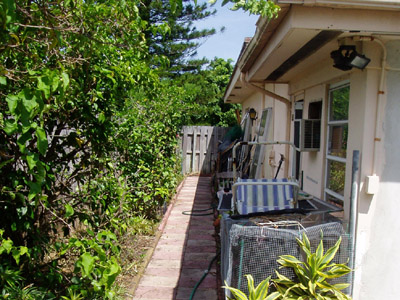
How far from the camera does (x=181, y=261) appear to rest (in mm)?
5031

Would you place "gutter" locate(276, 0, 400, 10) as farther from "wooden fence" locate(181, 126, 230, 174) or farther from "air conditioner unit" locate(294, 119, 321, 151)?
"wooden fence" locate(181, 126, 230, 174)

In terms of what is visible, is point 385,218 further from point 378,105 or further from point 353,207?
point 378,105

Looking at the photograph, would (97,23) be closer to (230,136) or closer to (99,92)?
(99,92)

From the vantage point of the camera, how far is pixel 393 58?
10.2 feet

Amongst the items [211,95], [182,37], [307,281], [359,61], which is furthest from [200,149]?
[307,281]

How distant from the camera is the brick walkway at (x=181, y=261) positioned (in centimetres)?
413

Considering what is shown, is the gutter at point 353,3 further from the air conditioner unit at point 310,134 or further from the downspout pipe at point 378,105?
the air conditioner unit at point 310,134

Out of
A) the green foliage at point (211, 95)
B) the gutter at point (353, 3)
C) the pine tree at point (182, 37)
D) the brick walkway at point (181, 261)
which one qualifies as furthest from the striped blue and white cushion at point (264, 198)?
the pine tree at point (182, 37)

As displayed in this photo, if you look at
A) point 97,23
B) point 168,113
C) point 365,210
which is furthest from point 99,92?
point 168,113

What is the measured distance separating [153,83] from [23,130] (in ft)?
6.55

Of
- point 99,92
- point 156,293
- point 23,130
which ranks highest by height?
point 99,92

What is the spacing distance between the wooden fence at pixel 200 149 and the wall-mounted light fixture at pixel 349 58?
10.7 metres

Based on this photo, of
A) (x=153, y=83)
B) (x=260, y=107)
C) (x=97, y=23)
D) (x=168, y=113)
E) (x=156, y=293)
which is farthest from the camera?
(x=260, y=107)

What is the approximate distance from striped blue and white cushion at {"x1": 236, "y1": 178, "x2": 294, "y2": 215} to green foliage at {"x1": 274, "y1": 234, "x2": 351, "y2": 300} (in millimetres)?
1251
